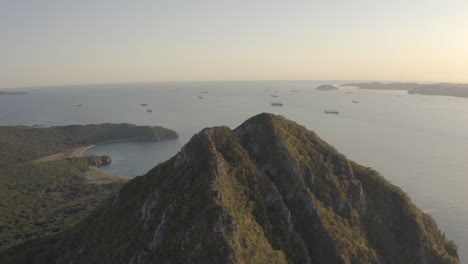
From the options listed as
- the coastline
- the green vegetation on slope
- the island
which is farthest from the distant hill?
the green vegetation on slope

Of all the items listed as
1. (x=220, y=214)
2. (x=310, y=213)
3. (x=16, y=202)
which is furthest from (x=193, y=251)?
(x=16, y=202)

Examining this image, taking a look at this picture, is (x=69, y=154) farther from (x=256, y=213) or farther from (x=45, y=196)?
(x=256, y=213)

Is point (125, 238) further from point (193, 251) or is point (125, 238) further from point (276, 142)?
point (276, 142)

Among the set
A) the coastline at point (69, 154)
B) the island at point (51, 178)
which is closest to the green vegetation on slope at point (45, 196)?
the island at point (51, 178)

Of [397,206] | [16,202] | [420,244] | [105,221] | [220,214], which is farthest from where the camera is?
[16,202]

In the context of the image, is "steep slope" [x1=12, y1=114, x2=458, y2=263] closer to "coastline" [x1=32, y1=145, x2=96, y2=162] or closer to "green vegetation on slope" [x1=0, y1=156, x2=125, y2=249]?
"green vegetation on slope" [x1=0, y1=156, x2=125, y2=249]
